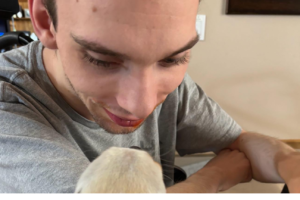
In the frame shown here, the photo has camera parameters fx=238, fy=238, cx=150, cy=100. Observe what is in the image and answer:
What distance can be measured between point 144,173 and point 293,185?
421 millimetres

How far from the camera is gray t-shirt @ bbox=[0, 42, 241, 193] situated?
383 millimetres

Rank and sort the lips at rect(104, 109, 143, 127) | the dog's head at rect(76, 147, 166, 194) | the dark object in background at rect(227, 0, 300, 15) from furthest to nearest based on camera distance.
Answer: the dark object in background at rect(227, 0, 300, 15), the lips at rect(104, 109, 143, 127), the dog's head at rect(76, 147, 166, 194)

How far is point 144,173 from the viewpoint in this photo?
1.10 feet

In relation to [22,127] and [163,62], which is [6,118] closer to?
[22,127]

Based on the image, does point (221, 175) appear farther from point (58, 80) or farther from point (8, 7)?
point (8, 7)

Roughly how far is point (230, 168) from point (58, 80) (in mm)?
534

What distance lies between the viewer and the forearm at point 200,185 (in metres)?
0.54

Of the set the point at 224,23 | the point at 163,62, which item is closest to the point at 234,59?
the point at 224,23

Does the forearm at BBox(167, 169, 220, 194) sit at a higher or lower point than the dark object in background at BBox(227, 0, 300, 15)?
lower

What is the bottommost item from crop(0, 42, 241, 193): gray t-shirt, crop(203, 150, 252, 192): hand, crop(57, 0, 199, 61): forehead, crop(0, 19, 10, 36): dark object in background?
crop(203, 150, 252, 192): hand

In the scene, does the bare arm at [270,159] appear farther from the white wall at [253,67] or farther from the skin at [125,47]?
the white wall at [253,67]

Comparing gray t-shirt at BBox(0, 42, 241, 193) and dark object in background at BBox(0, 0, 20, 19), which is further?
dark object in background at BBox(0, 0, 20, 19)

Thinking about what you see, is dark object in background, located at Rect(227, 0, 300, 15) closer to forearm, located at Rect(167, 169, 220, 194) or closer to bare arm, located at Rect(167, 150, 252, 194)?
bare arm, located at Rect(167, 150, 252, 194)

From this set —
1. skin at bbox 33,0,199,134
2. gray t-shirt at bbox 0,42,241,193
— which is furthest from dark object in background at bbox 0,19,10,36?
skin at bbox 33,0,199,134
